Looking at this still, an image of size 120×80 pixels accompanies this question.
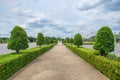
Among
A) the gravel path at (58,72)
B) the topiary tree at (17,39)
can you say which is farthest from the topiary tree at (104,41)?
the topiary tree at (17,39)

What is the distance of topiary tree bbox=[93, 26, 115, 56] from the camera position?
52.4ft

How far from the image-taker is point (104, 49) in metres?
15.9

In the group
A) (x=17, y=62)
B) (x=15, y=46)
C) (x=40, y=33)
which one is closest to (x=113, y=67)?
(x=17, y=62)

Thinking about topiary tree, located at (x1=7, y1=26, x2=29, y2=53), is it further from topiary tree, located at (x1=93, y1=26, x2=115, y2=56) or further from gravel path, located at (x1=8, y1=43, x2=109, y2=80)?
topiary tree, located at (x1=93, y1=26, x2=115, y2=56)

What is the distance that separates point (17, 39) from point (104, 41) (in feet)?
28.7

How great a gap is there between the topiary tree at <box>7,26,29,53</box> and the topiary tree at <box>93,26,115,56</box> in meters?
7.54

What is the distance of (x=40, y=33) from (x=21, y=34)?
24014mm

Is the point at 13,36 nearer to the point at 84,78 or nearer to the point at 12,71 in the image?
the point at 12,71

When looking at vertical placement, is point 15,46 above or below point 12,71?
above

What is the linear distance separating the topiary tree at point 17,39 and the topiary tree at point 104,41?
7.54 meters

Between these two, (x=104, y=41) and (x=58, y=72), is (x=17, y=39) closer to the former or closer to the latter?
(x=58, y=72)

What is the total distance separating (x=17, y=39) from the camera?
1811 cm

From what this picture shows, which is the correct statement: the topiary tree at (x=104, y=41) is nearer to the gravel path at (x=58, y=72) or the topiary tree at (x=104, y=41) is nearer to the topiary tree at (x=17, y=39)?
the gravel path at (x=58, y=72)

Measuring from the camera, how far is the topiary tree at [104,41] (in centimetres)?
1597
